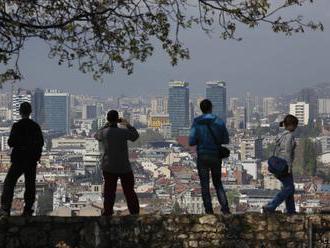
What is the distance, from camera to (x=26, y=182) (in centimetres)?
1006

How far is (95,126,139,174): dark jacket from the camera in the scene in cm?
1018

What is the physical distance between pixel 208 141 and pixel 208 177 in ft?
1.24

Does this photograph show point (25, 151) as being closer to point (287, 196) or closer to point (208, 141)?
point (208, 141)

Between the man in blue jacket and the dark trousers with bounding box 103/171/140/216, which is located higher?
the man in blue jacket

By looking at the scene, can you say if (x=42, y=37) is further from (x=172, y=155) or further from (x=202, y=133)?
(x=172, y=155)

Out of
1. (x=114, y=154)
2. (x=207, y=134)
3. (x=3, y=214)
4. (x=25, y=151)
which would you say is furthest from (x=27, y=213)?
(x=207, y=134)

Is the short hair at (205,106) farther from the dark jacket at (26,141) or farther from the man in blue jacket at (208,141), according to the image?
the dark jacket at (26,141)

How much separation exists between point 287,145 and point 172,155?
171708 millimetres

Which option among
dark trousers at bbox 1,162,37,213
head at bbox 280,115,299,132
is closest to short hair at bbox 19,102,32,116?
dark trousers at bbox 1,162,37,213

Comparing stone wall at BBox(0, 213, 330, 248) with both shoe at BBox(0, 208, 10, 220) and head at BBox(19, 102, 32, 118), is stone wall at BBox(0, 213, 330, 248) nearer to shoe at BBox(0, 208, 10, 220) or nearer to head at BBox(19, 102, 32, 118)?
shoe at BBox(0, 208, 10, 220)

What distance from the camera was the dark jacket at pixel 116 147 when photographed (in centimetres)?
1018

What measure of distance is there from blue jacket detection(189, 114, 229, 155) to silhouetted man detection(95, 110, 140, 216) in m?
0.61

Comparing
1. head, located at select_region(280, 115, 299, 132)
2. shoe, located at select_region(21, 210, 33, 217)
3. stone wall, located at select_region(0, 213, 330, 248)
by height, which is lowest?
stone wall, located at select_region(0, 213, 330, 248)

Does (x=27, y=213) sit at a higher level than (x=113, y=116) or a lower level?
lower
